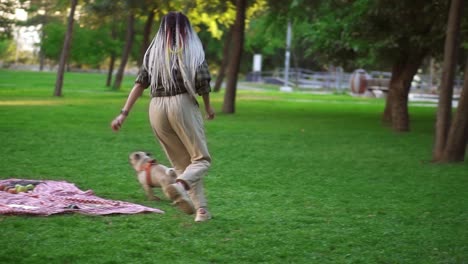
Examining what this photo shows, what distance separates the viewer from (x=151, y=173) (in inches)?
320

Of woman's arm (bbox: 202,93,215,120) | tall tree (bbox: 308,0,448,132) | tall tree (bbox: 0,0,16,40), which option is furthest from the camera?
tall tree (bbox: 0,0,16,40)

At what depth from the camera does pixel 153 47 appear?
727 centimetres

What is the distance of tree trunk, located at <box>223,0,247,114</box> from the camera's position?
2477 centimetres

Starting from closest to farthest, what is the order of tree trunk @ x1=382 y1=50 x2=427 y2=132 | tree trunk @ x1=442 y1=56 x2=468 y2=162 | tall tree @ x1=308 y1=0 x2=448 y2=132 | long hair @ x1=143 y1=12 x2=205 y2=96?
long hair @ x1=143 y1=12 x2=205 y2=96
tree trunk @ x1=442 y1=56 x2=468 y2=162
tall tree @ x1=308 y1=0 x2=448 y2=132
tree trunk @ x1=382 y1=50 x2=427 y2=132

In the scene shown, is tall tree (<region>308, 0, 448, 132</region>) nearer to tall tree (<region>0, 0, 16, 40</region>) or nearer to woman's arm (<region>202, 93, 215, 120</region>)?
woman's arm (<region>202, 93, 215, 120</region>)

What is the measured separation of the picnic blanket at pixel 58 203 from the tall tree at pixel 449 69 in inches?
280

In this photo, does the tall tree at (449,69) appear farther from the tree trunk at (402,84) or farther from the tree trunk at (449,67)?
the tree trunk at (402,84)

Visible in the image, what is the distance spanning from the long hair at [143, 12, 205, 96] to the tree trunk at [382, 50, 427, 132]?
541 inches

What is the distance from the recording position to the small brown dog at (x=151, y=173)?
25.4 feet

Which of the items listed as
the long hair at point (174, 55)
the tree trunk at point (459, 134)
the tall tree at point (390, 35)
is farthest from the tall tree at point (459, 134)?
the long hair at point (174, 55)

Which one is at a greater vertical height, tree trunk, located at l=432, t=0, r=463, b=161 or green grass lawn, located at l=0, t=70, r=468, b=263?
tree trunk, located at l=432, t=0, r=463, b=161

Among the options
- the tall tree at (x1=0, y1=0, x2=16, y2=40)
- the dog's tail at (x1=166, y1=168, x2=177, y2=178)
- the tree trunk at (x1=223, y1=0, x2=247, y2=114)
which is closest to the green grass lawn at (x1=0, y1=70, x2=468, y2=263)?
the dog's tail at (x1=166, y1=168, x2=177, y2=178)

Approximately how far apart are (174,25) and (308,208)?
2658 mm

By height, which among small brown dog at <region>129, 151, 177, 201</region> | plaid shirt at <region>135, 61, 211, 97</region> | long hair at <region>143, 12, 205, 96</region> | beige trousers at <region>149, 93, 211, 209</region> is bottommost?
small brown dog at <region>129, 151, 177, 201</region>
